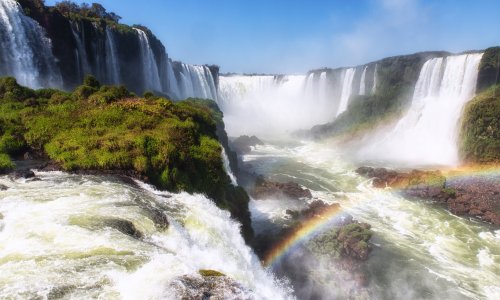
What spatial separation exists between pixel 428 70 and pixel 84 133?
1862 inches

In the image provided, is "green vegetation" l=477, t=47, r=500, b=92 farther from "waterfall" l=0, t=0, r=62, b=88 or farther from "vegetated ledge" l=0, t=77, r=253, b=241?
"waterfall" l=0, t=0, r=62, b=88

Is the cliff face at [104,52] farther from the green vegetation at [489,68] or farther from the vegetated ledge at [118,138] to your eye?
the green vegetation at [489,68]

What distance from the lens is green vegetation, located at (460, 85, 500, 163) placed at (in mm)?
36062

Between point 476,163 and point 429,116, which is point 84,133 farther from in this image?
point 429,116

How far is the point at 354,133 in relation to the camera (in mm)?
56750

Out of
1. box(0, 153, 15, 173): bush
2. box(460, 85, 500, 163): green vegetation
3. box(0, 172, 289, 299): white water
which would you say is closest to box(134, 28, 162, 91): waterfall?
box(0, 153, 15, 173): bush

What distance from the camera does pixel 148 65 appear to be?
52031mm

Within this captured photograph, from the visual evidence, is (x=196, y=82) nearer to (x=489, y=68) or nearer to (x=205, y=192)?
(x=489, y=68)

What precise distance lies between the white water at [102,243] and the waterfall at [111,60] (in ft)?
118

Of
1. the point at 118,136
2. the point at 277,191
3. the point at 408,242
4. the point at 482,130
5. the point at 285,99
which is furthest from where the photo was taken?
the point at 285,99

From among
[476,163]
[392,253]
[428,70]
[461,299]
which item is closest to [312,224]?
[392,253]

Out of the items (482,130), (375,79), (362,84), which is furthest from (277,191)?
(362,84)

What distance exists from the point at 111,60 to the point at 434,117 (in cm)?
4204

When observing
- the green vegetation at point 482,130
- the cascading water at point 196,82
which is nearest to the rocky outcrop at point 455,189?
the green vegetation at point 482,130
